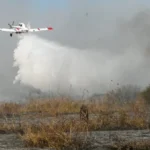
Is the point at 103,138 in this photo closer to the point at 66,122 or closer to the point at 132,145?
the point at 66,122

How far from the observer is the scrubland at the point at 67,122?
17562 millimetres

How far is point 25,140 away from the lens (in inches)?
760

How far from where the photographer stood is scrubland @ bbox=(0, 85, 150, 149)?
17.6 meters

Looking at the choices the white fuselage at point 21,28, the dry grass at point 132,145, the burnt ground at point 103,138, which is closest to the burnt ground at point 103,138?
the burnt ground at point 103,138

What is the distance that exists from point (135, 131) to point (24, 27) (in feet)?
217

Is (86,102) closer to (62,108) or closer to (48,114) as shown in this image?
(62,108)

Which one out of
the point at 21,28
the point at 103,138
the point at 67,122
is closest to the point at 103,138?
the point at 103,138

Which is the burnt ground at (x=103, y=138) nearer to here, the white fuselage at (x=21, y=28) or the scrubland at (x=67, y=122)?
the scrubland at (x=67, y=122)

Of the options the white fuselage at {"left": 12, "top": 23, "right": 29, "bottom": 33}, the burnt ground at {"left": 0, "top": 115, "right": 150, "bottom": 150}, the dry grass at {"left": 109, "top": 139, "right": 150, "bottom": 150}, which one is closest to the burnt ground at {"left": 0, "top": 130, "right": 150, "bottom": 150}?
the burnt ground at {"left": 0, "top": 115, "right": 150, "bottom": 150}

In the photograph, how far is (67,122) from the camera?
2220cm

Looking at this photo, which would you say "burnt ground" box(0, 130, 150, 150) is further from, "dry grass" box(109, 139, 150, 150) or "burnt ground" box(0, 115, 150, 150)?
"dry grass" box(109, 139, 150, 150)

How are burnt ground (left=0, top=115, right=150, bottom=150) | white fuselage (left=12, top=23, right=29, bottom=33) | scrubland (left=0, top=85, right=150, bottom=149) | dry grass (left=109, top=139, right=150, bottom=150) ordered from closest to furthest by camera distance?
dry grass (left=109, top=139, right=150, bottom=150) → scrubland (left=0, top=85, right=150, bottom=149) → burnt ground (left=0, top=115, right=150, bottom=150) → white fuselage (left=12, top=23, right=29, bottom=33)

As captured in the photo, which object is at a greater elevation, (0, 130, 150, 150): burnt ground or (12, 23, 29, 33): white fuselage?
(12, 23, 29, 33): white fuselage

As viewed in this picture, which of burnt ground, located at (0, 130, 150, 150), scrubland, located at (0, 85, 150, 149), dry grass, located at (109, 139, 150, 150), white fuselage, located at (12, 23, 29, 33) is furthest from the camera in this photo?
white fuselage, located at (12, 23, 29, 33)
